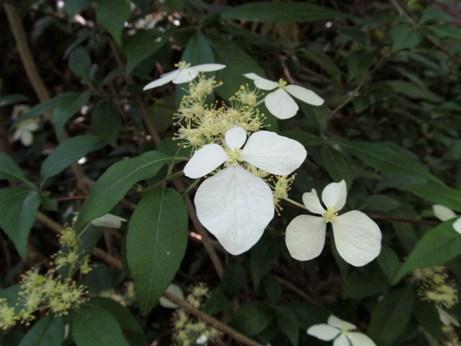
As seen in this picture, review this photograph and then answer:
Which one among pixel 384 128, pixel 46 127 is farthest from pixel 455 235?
pixel 46 127

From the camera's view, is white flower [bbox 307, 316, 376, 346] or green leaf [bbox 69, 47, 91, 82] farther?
green leaf [bbox 69, 47, 91, 82]

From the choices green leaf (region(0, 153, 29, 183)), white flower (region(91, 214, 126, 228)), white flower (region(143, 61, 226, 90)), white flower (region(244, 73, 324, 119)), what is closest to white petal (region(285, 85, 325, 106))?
white flower (region(244, 73, 324, 119))

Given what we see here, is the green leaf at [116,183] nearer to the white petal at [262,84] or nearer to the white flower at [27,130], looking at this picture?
the white petal at [262,84]

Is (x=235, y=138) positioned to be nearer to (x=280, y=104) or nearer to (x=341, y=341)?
(x=280, y=104)

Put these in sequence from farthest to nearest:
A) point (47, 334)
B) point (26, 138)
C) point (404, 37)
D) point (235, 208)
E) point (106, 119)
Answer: point (26, 138), point (106, 119), point (404, 37), point (47, 334), point (235, 208)

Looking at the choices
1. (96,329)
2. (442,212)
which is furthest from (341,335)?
(96,329)

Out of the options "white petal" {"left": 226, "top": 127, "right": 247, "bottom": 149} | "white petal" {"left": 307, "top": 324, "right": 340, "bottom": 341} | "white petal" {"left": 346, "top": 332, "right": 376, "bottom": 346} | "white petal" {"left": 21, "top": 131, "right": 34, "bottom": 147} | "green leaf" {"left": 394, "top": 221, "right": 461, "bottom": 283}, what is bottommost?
"white petal" {"left": 21, "top": 131, "right": 34, "bottom": 147}

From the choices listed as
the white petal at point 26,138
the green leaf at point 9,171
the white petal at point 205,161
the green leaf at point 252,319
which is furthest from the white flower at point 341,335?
the white petal at point 26,138

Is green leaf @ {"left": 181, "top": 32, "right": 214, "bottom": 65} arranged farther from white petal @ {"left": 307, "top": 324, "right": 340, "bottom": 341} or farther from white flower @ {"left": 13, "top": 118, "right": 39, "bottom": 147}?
white flower @ {"left": 13, "top": 118, "right": 39, "bottom": 147}
